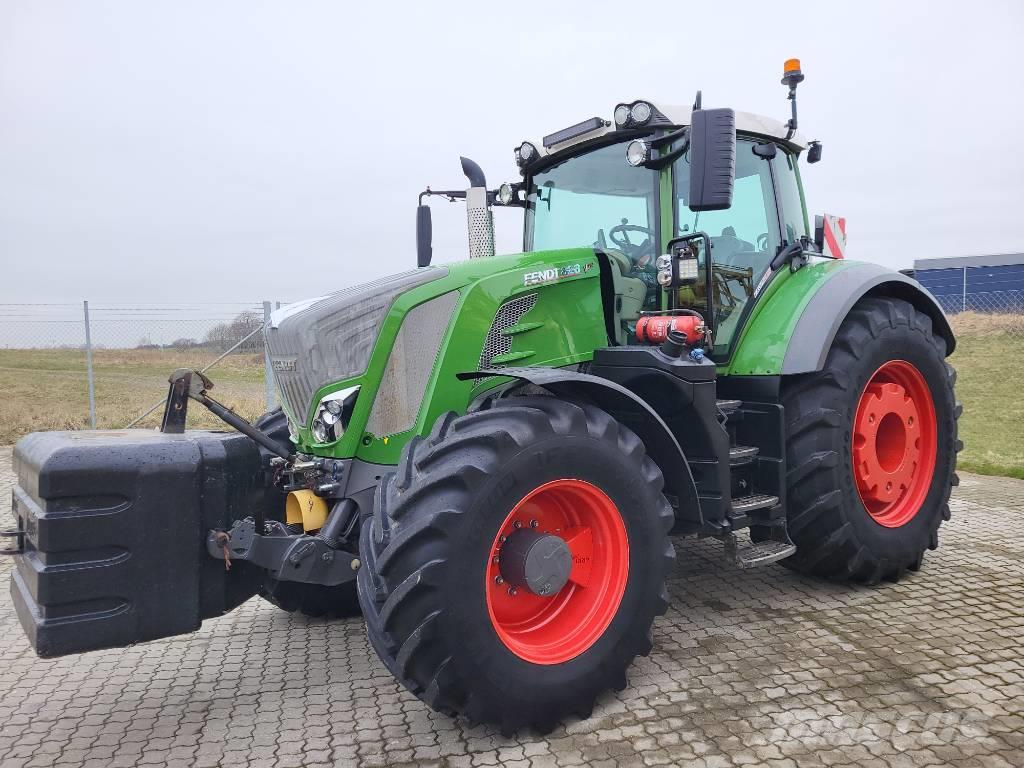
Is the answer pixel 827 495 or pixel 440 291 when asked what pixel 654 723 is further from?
pixel 440 291

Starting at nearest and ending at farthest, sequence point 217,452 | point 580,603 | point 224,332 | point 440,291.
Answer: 1. point 217,452
2. point 580,603
3. point 440,291
4. point 224,332

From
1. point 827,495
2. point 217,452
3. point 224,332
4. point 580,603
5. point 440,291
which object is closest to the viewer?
point 217,452

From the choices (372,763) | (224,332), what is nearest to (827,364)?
(372,763)

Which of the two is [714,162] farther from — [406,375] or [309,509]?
[309,509]

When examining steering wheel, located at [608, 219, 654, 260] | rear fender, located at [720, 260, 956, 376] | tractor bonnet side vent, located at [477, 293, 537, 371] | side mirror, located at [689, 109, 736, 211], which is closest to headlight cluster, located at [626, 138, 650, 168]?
steering wheel, located at [608, 219, 654, 260]

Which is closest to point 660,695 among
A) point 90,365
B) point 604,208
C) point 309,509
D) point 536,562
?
point 536,562

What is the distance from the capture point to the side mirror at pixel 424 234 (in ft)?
16.1

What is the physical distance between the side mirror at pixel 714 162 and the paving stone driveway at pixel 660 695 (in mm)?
2059

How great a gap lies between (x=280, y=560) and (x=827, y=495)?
274 centimetres

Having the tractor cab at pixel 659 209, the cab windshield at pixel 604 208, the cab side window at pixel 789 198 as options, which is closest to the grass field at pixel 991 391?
the cab side window at pixel 789 198

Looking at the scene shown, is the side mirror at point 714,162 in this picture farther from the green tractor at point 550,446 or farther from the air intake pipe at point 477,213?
the air intake pipe at point 477,213

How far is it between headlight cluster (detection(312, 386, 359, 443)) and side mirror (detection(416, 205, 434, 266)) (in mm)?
1829

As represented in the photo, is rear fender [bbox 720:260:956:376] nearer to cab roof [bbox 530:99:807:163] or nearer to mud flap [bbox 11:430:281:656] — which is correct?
cab roof [bbox 530:99:807:163]

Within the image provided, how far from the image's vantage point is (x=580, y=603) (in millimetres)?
3141
